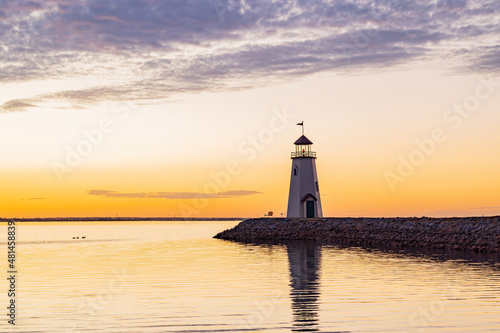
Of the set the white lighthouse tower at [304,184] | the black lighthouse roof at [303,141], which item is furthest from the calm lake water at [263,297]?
the black lighthouse roof at [303,141]

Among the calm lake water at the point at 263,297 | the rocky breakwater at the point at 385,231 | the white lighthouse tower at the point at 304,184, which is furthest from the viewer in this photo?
the white lighthouse tower at the point at 304,184

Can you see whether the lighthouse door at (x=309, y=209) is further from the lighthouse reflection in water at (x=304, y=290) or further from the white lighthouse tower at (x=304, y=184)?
the lighthouse reflection in water at (x=304, y=290)

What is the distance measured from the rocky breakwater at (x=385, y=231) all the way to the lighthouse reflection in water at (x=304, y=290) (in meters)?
10.9

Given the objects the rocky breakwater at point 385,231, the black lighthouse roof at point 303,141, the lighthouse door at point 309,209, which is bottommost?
the rocky breakwater at point 385,231

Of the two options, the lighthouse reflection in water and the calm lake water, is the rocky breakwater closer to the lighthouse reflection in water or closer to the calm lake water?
the calm lake water

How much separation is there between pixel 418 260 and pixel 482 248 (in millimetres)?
7397

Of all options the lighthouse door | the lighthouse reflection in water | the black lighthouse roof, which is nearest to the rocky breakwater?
the lighthouse door

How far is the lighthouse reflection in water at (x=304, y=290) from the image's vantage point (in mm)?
14352

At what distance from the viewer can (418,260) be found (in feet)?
100

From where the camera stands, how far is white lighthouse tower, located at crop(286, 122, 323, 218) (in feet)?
183

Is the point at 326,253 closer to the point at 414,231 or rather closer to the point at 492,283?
the point at 414,231

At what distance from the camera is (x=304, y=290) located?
20156 mm

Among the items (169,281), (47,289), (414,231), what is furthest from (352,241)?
(47,289)

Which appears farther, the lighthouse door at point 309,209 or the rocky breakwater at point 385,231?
the lighthouse door at point 309,209
